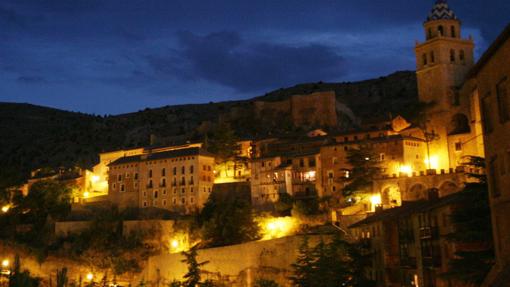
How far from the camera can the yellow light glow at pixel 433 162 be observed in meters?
65.5

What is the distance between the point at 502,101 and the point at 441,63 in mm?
51732

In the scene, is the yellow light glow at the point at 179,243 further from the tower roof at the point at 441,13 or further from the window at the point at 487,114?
the window at the point at 487,114

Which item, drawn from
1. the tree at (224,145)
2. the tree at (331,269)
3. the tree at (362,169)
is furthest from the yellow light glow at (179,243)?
the tree at (331,269)

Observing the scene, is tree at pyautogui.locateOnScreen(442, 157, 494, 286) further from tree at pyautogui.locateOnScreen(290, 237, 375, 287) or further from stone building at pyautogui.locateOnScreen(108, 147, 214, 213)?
stone building at pyautogui.locateOnScreen(108, 147, 214, 213)

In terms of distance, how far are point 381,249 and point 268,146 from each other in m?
39.6

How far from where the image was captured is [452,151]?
2601 inches

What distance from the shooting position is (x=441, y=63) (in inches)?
2785

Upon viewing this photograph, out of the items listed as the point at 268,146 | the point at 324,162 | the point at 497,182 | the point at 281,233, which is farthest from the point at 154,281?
the point at 497,182

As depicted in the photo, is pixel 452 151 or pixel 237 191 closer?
pixel 452 151

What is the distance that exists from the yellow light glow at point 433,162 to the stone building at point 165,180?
2415 centimetres

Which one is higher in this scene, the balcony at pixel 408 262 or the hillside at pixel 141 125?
the hillside at pixel 141 125

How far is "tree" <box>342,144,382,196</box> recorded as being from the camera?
6054 centimetres

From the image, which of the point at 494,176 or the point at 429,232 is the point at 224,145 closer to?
the point at 429,232

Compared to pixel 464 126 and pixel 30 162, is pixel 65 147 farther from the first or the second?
pixel 464 126
